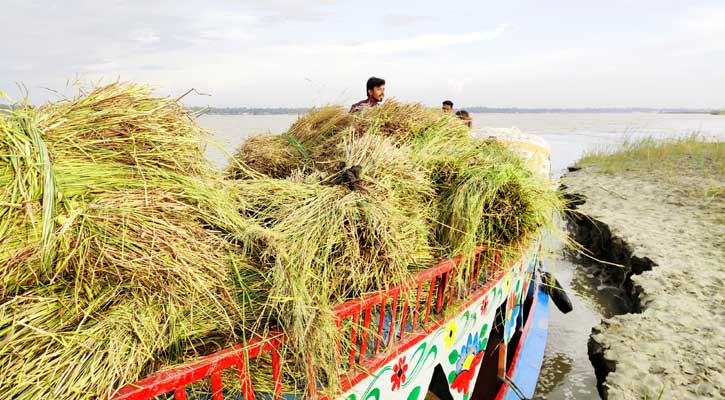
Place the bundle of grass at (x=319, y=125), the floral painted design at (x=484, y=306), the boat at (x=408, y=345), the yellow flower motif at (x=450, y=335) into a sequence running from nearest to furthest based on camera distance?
1. the boat at (x=408, y=345)
2. the yellow flower motif at (x=450, y=335)
3. the floral painted design at (x=484, y=306)
4. the bundle of grass at (x=319, y=125)

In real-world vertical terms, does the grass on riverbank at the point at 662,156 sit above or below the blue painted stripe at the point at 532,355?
above

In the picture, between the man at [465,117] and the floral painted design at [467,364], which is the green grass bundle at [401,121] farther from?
the floral painted design at [467,364]

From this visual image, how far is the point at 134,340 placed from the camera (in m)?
1.31

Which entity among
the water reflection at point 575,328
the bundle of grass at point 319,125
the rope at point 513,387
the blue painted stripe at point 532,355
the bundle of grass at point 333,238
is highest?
the bundle of grass at point 319,125

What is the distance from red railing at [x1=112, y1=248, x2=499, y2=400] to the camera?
127cm

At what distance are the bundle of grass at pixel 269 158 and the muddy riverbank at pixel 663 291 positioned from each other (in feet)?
8.37

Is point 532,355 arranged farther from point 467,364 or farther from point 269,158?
point 269,158

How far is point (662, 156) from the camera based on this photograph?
15.5 metres

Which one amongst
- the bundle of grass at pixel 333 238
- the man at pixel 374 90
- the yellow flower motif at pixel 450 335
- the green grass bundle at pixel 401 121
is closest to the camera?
the bundle of grass at pixel 333 238

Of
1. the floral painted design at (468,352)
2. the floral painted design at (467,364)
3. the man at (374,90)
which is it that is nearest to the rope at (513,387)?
the floral painted design at (467,364)

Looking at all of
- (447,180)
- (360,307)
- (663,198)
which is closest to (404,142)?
(447,180)

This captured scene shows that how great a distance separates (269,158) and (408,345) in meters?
1.77

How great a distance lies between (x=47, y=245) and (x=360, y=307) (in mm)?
1127

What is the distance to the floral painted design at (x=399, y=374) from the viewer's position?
218 cm
